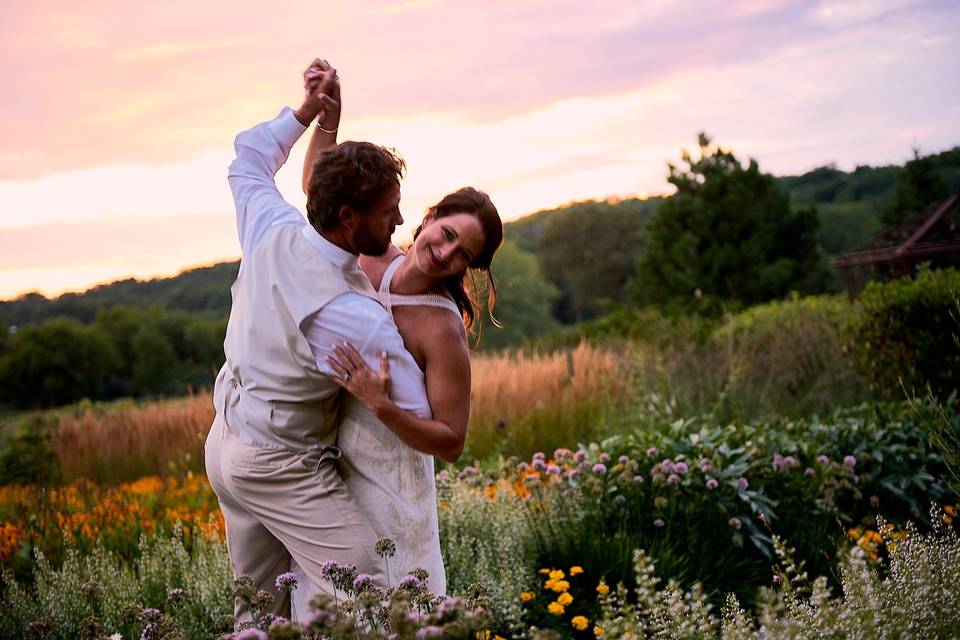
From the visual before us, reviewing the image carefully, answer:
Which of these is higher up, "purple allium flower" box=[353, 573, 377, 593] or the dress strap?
the dress strap

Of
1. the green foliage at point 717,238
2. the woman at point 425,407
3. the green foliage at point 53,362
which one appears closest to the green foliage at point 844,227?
the green foliage at point 717,238

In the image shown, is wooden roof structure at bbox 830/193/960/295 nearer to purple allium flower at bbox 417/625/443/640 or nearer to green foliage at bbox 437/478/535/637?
green foliage at bbox 437/478/535/637

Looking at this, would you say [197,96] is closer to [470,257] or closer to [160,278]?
[470,257]

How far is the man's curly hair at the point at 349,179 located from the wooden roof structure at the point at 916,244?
13338mm

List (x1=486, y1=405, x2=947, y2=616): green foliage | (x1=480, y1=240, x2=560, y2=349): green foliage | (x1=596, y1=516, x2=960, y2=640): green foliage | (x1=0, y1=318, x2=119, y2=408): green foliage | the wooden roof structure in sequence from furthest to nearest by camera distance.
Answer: (x1=480, y1=240, x2=560, y2=349): green foliage < (x1=0, y1=318, x2=119, y2=408): green foliage < the wooden roof structure < (x1=486, y1=405, x2=947, y2=616): green foliage < (x1=596, y1=516, x2=960, y2=640): green foliage

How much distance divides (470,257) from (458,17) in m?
5.26

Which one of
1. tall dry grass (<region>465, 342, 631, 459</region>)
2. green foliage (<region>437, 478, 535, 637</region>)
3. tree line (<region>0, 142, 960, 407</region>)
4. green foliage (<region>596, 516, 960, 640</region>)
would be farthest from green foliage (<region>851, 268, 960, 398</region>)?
green foliage (<region>596, 516, 960, 640</region>)

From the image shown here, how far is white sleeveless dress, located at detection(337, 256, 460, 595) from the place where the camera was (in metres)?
2.76

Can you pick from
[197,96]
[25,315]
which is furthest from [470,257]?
[25,315]

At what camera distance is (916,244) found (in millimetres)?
15047

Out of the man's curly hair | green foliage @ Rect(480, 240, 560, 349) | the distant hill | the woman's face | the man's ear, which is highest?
the distant hill

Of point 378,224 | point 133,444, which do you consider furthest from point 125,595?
point 133,444

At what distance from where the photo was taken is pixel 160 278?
44688 mm

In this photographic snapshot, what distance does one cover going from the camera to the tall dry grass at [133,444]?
8.66 meters
